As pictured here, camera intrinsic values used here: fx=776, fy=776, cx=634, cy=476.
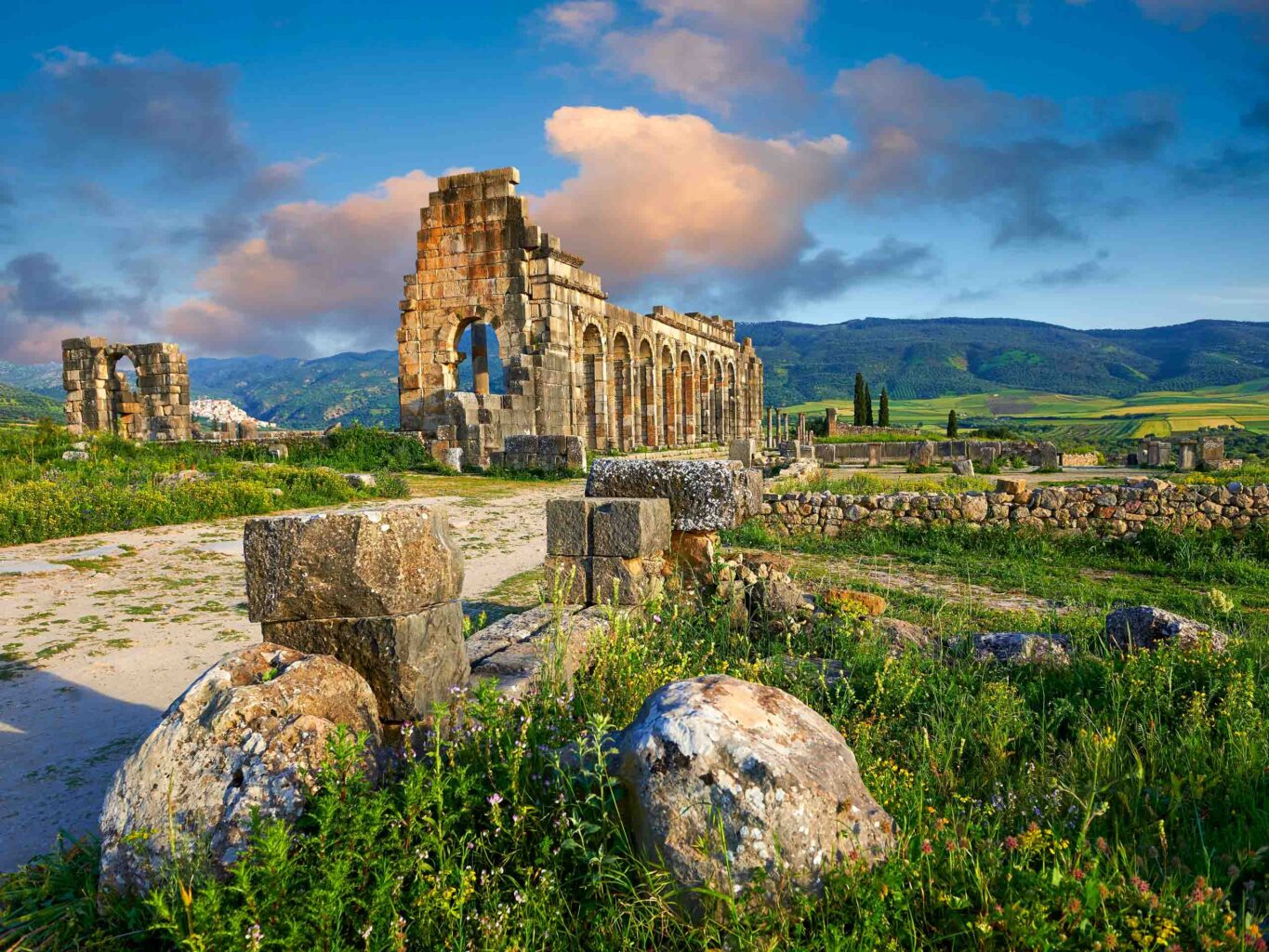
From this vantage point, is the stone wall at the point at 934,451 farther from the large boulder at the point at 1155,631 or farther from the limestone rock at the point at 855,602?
the large boulder at the point at 1155,631

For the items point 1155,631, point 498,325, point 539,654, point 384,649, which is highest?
point 498,325

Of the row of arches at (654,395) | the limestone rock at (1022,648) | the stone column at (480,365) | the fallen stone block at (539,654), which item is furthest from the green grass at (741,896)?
the stone column at (480,365)

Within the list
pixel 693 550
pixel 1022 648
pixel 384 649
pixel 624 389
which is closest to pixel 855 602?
pixel 1022 648

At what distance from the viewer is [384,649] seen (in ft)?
11.6

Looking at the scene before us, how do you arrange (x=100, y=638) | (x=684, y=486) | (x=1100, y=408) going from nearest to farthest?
(x=100, y=638)
(x=684, y=486)
(x=1100, y=408)

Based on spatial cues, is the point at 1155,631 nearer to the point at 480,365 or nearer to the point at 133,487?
the point at 133,487

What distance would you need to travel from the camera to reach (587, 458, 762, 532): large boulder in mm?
7180

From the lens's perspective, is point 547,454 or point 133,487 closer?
point 133,487

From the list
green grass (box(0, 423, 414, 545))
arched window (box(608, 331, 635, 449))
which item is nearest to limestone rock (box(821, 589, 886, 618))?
green grass (box(0, 423, 414, 545))

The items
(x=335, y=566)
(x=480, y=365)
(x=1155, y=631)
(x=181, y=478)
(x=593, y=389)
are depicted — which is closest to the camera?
(x=335, y=566)

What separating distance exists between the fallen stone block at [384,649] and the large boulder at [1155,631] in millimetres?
4550

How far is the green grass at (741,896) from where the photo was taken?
7.23 ft

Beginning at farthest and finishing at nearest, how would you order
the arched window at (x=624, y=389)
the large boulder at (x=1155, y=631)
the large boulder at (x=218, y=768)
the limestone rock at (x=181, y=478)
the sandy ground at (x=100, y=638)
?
the arched window at (x=624, y=389) < the limestone rock at (x=181, y=478) < the large boulder at (x=1155, y=631) < the sandy ground at (x=100, y=638) < the large boulder at (x=218, y=768)

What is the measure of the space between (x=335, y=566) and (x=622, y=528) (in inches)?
120
